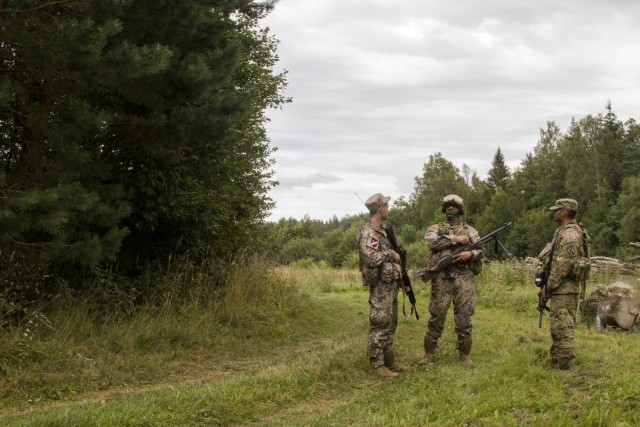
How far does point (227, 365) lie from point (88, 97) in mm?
4423

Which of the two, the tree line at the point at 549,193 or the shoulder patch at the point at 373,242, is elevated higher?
the tree line at the point at 549,193

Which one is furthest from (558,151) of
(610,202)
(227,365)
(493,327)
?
(227,365)

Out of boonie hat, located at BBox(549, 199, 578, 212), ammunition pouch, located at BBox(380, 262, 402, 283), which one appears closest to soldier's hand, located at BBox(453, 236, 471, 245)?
ammunition pouch, located at BBox(380, 262, 402, 283)

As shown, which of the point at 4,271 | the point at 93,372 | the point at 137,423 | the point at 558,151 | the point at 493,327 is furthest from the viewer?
the point at 558,151

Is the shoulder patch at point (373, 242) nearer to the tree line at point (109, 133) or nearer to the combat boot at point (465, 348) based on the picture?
the combat boot at point (465, 348)

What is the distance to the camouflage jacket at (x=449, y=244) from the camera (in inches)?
315

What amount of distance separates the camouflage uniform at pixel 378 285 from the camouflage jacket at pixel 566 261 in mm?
1957

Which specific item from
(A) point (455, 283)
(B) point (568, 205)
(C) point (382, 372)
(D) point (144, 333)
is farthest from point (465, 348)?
(D) point (144, 333)

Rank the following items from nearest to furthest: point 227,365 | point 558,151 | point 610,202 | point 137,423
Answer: point 137,423 < point 227,365 < point 610,202 < point 558,151

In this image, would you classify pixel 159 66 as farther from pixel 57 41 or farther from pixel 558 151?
pixel 558 151

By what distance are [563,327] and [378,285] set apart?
91.6 inches

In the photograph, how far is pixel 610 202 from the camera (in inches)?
2391

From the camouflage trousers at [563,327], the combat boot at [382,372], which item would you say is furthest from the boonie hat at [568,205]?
the combat boot at [382,372]

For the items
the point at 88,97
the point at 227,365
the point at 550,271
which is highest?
the point at 88,97
